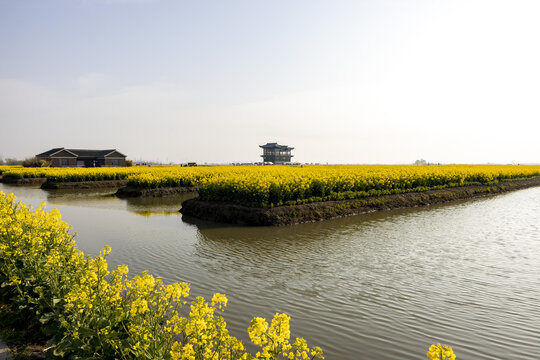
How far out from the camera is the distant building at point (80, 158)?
2906 inches

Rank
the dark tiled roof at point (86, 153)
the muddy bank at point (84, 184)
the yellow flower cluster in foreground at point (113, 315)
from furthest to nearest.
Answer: the dark tiled roof at point (86, 153)
the muddy bank at point (84, 184)
the yellow flower cluster in foreground at point (113, 315)

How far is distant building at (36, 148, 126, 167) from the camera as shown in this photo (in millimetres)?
73812

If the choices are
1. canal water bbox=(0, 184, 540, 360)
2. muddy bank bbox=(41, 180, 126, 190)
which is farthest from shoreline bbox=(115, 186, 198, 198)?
canal water bbox=(0, 184, 540, 360)

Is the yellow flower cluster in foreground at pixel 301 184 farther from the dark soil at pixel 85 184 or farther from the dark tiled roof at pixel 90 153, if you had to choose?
the dark tiled roof at pixel 90 153

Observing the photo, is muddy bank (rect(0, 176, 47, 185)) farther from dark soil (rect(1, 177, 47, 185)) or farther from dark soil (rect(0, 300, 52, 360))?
dark soil (rect(0, 300, 52, 360))

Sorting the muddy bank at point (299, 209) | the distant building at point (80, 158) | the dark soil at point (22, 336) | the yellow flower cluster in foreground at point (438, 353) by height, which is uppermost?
the distant building at point (80, 158)

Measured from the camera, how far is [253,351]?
5.70 meters

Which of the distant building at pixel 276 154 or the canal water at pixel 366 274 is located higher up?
the distant building at pixel 276 154

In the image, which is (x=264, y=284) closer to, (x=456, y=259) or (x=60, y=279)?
(x=60, y=279)

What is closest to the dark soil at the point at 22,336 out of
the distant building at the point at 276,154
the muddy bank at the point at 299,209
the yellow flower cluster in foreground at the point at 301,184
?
the muddy bank at the point at 299,209

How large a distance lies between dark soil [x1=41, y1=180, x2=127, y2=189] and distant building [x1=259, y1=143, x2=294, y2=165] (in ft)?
233

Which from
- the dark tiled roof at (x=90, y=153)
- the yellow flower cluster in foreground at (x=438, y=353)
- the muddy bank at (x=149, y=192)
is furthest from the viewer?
the dark tiled roof at (x=90, y=153)

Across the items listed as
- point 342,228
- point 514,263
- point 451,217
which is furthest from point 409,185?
point 514,263

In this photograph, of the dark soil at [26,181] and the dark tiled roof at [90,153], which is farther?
the dark tiled roof at [90,153]
